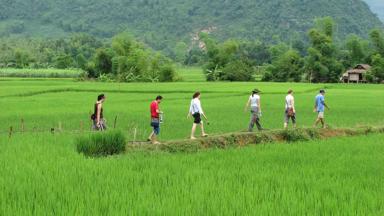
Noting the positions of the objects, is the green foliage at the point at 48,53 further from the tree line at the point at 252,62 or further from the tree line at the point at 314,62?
the tree line at the point at 314,62

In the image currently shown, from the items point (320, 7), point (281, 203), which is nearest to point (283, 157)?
point (281, 203)

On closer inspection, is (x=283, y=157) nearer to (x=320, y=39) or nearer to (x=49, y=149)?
(x=49, y=149)

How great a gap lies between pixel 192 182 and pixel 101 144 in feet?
12.9

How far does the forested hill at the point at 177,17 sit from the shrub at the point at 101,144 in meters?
123

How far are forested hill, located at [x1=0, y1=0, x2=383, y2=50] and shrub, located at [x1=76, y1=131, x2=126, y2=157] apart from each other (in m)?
123

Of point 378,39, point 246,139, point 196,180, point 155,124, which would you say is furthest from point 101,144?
point 378,39

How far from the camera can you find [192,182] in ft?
24.2

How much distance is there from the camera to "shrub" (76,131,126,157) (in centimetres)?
1070

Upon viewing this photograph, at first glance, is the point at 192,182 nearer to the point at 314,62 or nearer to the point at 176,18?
the point at 314,62

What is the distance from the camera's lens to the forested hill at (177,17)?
134 m

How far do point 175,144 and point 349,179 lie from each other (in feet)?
16.5

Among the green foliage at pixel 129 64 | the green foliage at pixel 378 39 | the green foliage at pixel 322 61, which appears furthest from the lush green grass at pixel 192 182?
the green foliage at pixel 378 39

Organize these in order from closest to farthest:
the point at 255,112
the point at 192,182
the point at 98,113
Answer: the point at 192,182 < the point at 98,113 < the point at 255,112

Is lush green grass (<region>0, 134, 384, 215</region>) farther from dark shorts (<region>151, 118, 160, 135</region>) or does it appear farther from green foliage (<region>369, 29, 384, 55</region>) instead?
green foliage (<region>369, 29, 384, 55</region>)
